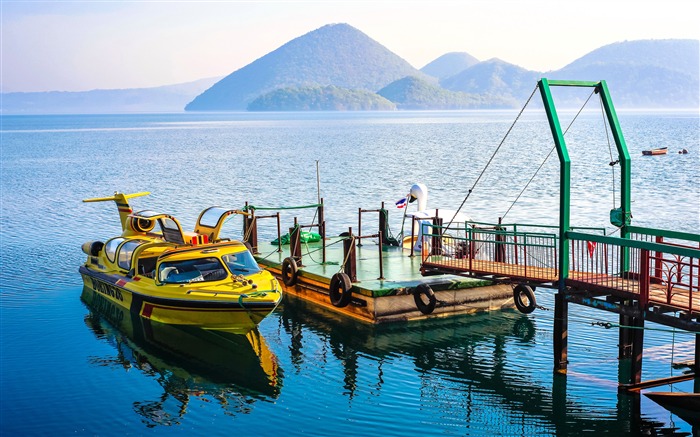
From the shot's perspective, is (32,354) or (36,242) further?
(36,242)

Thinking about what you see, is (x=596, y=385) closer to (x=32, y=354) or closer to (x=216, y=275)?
(x=216, y=275)

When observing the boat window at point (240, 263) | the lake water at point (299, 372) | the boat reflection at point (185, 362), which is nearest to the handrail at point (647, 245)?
the lake water at point (299, 372)

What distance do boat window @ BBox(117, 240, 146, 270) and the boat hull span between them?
0.70 metres

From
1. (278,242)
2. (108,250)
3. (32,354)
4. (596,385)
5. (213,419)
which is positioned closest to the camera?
(213,419)

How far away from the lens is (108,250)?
88.2 feet

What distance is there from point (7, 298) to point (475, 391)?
55.2ft

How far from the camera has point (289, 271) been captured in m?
26.7

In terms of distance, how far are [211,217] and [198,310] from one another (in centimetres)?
545

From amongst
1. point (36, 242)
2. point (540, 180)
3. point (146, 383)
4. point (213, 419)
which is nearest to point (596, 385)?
point (213, 419)

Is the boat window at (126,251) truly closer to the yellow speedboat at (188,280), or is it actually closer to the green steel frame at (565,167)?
the yellow speedboat at (188,280)

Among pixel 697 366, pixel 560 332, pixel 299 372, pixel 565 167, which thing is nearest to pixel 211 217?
pixel 299 372

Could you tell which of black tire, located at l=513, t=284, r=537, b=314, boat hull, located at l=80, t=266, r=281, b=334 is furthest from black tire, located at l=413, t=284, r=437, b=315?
boat hull, located at l=80, t=266, r=281, b=334

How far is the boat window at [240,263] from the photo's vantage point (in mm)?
23469

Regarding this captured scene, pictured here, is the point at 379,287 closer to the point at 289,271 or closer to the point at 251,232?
the point at 289,271
